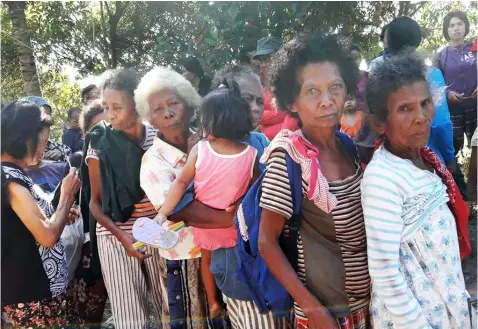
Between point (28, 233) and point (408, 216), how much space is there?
1.95m

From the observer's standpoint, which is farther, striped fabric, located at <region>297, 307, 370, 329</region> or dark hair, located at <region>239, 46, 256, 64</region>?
dark hair, located at <region>239, 46, 256, 64</region>

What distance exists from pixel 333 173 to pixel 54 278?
5.73 feet

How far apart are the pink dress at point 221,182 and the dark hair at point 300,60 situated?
16.0 inches

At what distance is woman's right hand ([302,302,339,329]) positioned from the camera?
1535mm

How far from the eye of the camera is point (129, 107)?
8.50 feet

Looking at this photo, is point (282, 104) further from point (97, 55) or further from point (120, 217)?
point (97, 55)

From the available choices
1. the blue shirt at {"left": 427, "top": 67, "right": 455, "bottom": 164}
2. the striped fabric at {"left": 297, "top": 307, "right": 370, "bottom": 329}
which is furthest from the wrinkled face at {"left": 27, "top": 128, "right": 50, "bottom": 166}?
the blue shirt at {"left": 427, "top": 67, "right": 455, "bottom": 164}

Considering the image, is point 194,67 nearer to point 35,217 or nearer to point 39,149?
point 39,149

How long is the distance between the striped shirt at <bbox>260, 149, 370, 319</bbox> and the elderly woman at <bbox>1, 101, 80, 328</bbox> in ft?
4.68

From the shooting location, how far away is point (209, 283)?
2.29 m

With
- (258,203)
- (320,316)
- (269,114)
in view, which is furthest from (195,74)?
(320,316)

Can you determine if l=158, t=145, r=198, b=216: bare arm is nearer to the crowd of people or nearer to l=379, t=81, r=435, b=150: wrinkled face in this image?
the crowd of people

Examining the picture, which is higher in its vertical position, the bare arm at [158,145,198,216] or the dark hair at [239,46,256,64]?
the dark hair at [239,46,256,64]

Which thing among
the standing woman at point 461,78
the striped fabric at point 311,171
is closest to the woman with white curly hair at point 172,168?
the striped fabric at point 311,171
